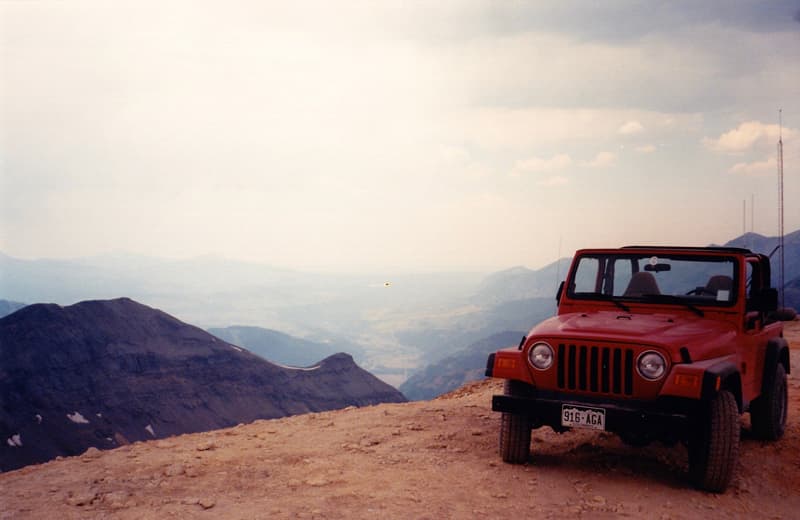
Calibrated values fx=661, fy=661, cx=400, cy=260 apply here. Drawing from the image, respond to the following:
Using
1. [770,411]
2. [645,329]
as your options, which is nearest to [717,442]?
[645,329]

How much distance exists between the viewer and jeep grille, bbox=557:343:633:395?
641 centimetres

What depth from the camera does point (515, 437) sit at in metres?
7.28

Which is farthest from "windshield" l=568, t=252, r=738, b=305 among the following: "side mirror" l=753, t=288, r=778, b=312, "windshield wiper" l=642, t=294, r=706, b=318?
"side mirror" l=753, t=288, r=778, b=312

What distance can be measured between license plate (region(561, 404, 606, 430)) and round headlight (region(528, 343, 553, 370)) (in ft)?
1.48

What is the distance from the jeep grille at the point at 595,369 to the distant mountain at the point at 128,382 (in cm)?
8052

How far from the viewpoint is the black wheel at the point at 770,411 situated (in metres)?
8.57

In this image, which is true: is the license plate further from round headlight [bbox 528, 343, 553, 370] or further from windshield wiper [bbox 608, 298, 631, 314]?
windshield wiper [bbox 608, 298, 631, 314]

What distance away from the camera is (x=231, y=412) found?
104m

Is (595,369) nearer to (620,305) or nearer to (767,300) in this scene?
(620,305)

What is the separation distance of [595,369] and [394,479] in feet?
7.87

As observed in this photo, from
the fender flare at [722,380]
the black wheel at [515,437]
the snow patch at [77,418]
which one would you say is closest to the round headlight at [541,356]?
the black wheel at [515,437]

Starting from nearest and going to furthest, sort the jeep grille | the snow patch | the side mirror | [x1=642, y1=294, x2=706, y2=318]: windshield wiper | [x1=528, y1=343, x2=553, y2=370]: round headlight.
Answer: the jeep grille
[x1=528, y1=343, x2=553, y2=370]: round headlight
[x1=642, y1=294, x2=706, y2=318]: windshield wiper
the side mirror
the snow patch

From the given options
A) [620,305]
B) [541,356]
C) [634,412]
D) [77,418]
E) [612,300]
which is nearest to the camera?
[634,412]

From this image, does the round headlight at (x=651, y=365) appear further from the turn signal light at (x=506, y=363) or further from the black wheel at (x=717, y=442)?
the turn signal light at (x=506, y=363)
